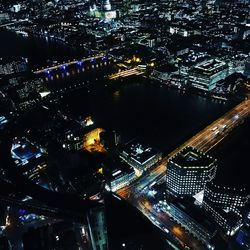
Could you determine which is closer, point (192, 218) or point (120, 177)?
point (192, 218)

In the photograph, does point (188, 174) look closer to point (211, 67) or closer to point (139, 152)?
point (139, 152)

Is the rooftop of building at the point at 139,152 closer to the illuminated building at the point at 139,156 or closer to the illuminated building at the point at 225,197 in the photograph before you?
the illuminated building at the point at 139,156

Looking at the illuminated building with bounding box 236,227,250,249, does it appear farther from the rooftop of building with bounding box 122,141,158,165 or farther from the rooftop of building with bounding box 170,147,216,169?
the rooftop of building with bounding box 122,141,158,165

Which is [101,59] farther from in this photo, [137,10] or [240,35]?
[137,10]

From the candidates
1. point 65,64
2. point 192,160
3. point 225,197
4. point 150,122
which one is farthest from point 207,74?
point 65,64

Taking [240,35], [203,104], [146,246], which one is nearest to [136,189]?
[146,246]

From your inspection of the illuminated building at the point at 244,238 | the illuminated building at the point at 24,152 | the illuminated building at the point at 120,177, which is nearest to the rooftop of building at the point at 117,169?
the illuminated building at the point at 120,177
